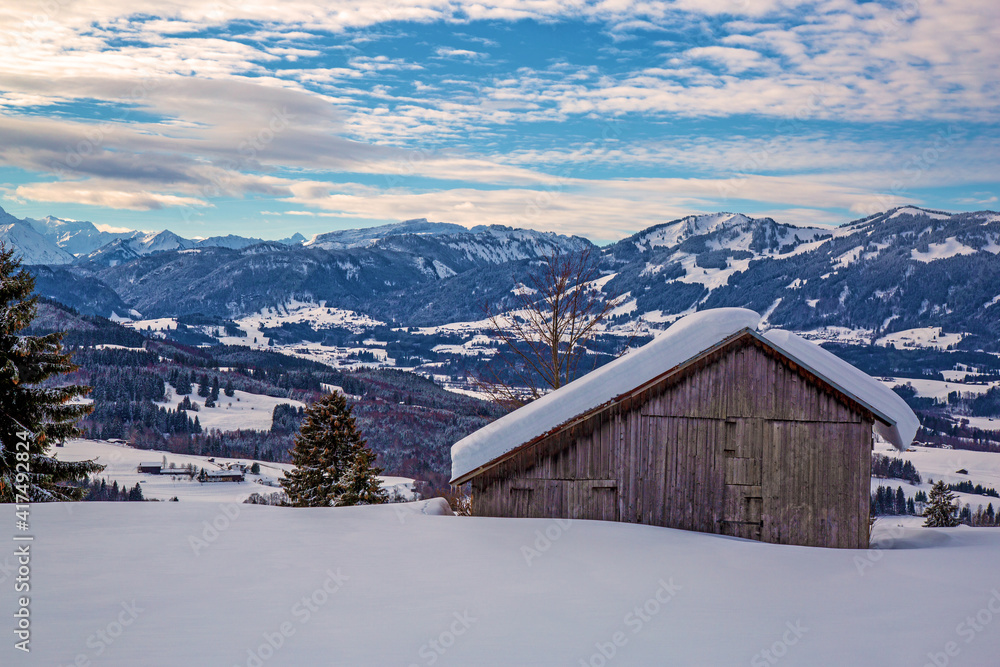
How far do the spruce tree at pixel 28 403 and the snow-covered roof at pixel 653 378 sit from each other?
14.8 metres

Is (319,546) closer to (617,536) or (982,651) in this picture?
(617,536)

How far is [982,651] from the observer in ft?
26.1

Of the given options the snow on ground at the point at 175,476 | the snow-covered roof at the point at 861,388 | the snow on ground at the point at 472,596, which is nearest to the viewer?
the snow on ground at the point at 472,596

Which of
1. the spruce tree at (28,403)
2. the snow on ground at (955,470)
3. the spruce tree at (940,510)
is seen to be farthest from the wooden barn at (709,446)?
the snow on ground at (955,470)

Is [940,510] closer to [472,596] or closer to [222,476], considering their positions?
[472,596]

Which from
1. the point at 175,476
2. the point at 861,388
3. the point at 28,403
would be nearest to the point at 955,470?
the point at 861,388

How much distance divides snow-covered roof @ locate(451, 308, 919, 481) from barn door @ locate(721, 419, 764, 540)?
6.62ft

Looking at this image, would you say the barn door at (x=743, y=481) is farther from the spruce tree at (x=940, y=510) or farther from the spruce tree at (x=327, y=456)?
the spruce tree at (x=940, y=510)

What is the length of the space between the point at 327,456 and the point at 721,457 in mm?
25037

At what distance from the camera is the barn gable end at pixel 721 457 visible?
15.2 metres

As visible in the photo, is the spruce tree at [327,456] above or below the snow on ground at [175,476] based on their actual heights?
above

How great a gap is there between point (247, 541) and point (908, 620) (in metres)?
10.6

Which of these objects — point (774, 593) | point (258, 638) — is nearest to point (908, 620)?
point (774, 593)

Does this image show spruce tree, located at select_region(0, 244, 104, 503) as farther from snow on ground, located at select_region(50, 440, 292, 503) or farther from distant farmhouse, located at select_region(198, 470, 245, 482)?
distant farmhouse, located at select_region(198, 470, 245, 482)
